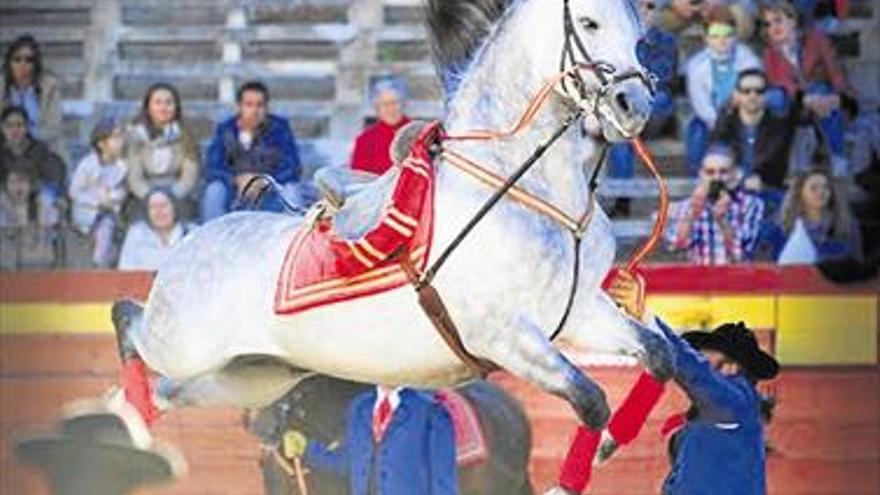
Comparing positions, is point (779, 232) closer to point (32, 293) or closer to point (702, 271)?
point (702, 271)

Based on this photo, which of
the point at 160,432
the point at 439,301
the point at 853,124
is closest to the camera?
the point at 439,301

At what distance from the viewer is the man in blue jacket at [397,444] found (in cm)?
595

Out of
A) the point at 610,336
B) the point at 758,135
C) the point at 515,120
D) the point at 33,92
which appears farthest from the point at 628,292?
the point at 33,92

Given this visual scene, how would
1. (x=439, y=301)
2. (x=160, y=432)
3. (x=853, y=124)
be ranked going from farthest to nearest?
1. (x=853, y=124)
2. (x=160, y=432)
3. (x=439, y=301)

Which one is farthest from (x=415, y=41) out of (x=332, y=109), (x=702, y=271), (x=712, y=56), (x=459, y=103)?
(x=459, y=103)

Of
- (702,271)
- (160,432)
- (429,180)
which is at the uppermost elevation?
(429,180)

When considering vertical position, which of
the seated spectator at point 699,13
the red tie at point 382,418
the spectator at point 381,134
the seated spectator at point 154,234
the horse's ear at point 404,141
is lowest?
the red tie at point 382,418

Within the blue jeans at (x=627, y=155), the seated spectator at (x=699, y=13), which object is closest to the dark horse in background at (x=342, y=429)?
the blue jeans at (x=627, y=155)

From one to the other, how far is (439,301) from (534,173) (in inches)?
12.4

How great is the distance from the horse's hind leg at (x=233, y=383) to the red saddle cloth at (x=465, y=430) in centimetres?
72

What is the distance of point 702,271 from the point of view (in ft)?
21.8

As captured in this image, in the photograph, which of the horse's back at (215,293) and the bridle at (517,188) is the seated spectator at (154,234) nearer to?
the horse's back at (215,293)

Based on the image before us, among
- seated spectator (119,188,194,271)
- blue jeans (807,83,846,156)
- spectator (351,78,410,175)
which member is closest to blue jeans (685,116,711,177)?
blue jeans (807,83,846,156)

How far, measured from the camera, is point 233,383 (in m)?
5.49
